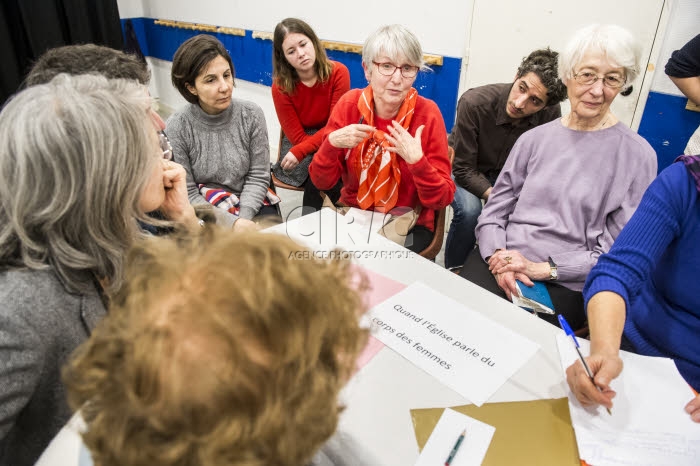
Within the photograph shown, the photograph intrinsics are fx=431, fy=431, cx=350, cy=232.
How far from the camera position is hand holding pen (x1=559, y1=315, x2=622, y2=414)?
85 centimetres

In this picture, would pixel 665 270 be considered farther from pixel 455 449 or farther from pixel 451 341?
pixel 455 449

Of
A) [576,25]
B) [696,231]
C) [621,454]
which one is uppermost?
[576,25]

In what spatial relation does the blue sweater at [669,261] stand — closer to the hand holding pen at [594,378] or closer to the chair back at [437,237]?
the hand holding pen at [594,378]

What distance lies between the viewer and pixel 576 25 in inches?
99.3

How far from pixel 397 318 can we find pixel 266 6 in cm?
400

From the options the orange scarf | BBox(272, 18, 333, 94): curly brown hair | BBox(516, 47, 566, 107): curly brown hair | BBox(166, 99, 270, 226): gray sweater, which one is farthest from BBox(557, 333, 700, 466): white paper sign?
BBox(272, 18, 333, 94): curly brown hair

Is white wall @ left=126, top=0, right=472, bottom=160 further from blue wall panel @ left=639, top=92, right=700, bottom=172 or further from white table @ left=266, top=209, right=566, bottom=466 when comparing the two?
white table @ left=266, top=209, right=566, bottom=466

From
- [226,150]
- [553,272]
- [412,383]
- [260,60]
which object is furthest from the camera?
[260,60]

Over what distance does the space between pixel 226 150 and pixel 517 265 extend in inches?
57.4

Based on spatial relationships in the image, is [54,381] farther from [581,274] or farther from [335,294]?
[581,274]

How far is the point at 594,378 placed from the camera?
0.87 metres

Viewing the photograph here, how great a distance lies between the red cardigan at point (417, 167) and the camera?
5.97 feet

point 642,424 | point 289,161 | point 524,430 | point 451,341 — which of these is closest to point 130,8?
point 289,161

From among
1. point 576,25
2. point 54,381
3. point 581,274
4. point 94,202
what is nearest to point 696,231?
point 581,274
